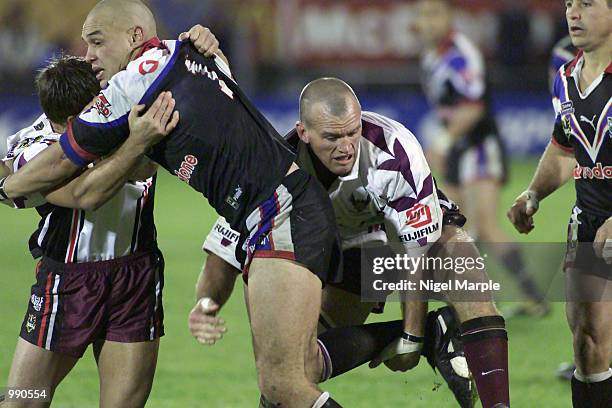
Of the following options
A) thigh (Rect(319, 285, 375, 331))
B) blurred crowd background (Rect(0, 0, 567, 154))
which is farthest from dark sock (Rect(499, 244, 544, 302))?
blurred crowd background (Rect(0, 0, 567, 154))

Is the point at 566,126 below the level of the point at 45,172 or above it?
above

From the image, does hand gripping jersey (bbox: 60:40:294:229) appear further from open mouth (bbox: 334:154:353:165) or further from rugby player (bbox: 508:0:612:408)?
rugby player (bbox: 508:0:612:408)

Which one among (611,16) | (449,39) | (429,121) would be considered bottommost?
(611,16)

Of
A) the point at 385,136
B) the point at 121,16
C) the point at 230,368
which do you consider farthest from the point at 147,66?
the point at 230,368

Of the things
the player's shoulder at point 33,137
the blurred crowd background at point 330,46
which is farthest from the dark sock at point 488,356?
the blurred crowd background at point 330,46

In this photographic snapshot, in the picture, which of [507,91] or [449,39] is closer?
[449,39]

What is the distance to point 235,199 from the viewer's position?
4293 mm

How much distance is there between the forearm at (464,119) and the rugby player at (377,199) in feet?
13.3

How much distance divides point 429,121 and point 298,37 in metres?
4.00

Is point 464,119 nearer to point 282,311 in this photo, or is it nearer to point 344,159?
point 344,159

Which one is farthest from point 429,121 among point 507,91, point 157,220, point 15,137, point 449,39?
point 15,137

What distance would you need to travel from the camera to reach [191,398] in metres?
5.89

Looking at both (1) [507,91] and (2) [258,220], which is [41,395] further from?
(1) [507,91]

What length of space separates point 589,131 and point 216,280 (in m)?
1.93
